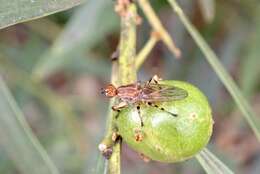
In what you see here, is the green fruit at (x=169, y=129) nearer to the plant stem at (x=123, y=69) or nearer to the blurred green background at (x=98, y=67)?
the plant stem at (x=123, y=69)

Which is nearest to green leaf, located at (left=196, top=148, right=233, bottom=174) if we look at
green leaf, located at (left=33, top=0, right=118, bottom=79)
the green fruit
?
the green fruit

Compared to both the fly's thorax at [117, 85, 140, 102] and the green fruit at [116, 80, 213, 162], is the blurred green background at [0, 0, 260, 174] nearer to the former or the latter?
the fly's thorax at [117, 85, 140, 102]

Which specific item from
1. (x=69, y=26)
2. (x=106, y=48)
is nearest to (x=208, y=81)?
(x=106, y=48)

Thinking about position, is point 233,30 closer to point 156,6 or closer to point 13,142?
point 156,6

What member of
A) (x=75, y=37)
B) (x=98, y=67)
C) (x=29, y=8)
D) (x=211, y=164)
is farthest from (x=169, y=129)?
(x=98, y=67)

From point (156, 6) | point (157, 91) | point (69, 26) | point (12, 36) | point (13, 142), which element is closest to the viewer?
point (157, 91)

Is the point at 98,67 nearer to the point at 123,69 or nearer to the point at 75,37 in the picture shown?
the point at 75,37
